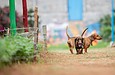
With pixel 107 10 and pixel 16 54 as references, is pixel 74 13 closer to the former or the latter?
pixel 107 10

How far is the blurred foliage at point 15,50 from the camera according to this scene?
10.8 m

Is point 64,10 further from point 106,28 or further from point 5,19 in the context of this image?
point 5,19

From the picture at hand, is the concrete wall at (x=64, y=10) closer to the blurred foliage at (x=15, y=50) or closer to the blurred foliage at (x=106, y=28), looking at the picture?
the blurred foliage at (x=106, y=28)

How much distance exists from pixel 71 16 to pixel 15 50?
3160cm

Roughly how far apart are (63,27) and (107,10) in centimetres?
456

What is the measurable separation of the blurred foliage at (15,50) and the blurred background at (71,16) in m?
25.7

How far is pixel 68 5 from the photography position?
142 feet

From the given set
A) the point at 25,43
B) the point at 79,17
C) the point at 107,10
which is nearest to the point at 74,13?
the point at 79,17

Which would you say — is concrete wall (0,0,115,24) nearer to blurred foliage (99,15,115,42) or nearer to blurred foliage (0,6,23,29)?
blurred foliage (99,15,115,42)

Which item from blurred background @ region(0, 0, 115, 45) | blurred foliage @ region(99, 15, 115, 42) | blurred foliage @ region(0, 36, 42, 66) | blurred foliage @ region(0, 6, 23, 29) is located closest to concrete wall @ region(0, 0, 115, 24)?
blurred background @ region(0, 0, 115, 45)

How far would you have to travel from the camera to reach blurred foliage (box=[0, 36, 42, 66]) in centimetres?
1077

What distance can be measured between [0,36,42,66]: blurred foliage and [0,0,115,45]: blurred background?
25.7 m

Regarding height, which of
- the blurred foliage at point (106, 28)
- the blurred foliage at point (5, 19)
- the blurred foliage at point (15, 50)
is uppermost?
the blurred foliage at point (5, 19)

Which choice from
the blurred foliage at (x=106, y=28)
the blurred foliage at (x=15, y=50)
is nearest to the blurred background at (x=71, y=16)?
the blurred foliage at (x=106, y=28)
